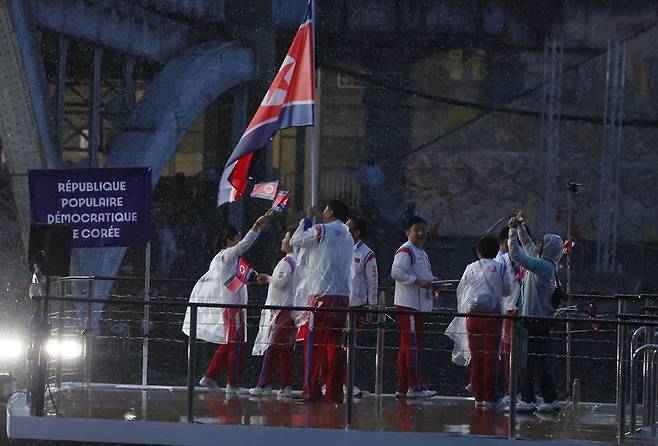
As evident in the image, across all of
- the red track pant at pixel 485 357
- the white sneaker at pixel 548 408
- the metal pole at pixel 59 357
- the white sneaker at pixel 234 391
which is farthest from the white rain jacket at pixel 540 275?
the metal pole at pixel 59 357

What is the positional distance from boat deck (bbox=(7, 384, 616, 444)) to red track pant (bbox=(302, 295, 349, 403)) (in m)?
0.16

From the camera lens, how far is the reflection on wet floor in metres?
10.8

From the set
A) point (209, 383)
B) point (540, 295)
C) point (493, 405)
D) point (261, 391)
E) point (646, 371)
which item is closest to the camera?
point (646, 371)

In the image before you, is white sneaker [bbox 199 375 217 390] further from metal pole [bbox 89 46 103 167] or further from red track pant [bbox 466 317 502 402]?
metal pole [bbox 89 46 103 167]

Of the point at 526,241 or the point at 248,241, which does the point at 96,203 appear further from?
the point at 526,241

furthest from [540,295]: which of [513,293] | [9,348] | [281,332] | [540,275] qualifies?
[9,348]

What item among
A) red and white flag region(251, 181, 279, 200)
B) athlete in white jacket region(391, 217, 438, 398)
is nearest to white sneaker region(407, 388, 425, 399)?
athlete in white jacket region(391, 217, 438, 398)

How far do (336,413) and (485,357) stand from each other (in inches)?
43.6

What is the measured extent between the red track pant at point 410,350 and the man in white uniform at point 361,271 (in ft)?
1.03

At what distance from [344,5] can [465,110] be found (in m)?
3.40

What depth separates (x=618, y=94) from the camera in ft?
114

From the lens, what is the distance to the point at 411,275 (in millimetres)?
12781

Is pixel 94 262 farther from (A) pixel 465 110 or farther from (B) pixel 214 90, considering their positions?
(A) pixel 465 110

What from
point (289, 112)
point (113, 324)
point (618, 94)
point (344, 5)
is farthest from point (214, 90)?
point (289, 112)
